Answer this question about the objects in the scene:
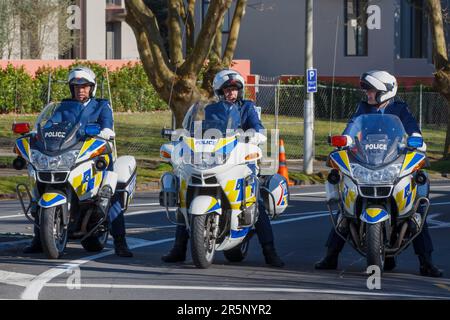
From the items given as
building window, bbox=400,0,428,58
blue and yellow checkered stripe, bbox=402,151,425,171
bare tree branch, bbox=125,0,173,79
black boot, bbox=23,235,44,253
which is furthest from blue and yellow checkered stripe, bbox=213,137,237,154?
building window, bbox=400,0,428,58

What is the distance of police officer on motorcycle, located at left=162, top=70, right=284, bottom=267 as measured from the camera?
1172cm

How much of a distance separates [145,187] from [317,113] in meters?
18.4

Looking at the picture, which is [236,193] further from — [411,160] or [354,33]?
[354,33]

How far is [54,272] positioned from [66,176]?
1146mm

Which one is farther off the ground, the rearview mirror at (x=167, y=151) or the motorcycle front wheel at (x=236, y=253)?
the rearview mirror at (x=167, y=151)

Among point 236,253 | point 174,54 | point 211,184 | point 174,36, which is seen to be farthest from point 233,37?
point 211,184

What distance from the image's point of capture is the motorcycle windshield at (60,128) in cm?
1187

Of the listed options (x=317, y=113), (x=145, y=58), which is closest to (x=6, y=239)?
(x=145, y=58)

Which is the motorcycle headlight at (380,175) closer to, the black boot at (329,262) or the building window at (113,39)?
the black boot at (329,262)

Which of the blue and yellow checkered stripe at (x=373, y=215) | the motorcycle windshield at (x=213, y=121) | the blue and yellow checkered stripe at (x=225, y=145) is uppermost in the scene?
the motorcycle windshield at (x=213, y=121)

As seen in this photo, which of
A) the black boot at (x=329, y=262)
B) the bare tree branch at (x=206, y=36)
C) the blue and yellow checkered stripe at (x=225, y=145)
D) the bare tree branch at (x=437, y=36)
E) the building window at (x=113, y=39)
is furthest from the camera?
the building window at (x=113, y=39)

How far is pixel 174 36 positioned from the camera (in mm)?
24984

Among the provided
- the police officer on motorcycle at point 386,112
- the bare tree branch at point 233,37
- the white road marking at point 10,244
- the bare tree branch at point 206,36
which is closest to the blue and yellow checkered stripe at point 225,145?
the police officer on motorcycle at point 386,112

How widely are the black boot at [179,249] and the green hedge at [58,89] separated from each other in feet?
71.2
